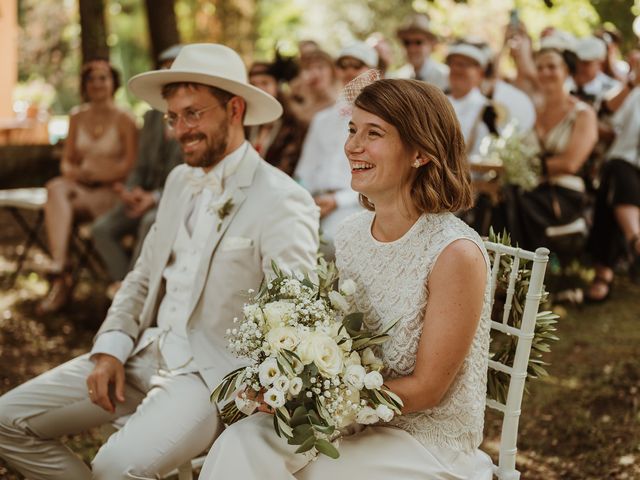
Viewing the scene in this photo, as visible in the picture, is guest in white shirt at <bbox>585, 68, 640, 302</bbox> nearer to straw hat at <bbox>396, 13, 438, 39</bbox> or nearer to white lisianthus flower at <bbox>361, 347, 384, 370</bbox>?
straw hat at <bbox>396, 13, 438, 39</bbox>

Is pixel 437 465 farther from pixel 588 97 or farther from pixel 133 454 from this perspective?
pixel 588 97

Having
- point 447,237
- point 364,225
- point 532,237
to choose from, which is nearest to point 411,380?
point 447,237

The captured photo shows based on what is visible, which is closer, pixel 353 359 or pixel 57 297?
pixel 353 359

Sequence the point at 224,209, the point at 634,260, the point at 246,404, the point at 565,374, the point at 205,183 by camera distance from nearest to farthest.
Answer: the point at 246,404 → the point at 224,209 → the point at 205,183 → the point at 565,374 → the point at 634,260

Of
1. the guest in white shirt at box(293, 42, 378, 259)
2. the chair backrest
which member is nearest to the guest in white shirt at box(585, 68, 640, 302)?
the guest in white shirt at box(293, 42, 378, 259)

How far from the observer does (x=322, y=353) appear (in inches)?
84.9

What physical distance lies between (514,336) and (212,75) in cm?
153

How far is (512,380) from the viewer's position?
256 cm

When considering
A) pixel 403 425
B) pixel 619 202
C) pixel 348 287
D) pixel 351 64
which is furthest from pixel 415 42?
pixel 403 425

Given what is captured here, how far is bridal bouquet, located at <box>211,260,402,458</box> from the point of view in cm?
212

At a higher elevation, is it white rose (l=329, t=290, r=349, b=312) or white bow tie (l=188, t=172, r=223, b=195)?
white bow tie (l=188, t=172, r=223, b=195)

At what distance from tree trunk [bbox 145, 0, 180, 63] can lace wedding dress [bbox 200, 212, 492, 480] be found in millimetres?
7613

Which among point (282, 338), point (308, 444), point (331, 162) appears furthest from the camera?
point (331, 162)

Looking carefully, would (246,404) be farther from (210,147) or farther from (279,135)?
(279,135)
